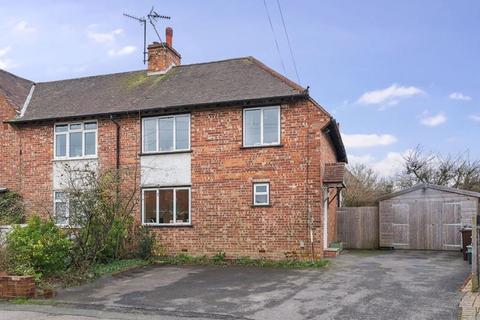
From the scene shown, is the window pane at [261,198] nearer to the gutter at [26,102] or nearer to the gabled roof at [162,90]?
the gabled roof at [162,90]

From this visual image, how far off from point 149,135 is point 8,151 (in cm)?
610

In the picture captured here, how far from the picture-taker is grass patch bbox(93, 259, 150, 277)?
45.3ft

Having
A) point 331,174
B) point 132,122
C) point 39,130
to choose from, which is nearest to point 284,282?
point 331,174

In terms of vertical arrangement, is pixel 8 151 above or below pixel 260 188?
above

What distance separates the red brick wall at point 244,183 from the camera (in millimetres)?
15625

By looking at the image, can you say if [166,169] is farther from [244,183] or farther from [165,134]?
[244,183]

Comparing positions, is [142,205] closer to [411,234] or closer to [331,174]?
[331,174]

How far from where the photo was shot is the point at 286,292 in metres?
11.0

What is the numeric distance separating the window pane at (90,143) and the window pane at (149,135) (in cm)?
206

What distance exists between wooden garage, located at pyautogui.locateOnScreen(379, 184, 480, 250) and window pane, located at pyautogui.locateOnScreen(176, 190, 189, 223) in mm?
8912

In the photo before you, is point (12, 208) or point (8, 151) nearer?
point (12, 208)

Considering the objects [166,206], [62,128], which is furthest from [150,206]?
[62,128]

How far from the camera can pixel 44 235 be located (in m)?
12.6

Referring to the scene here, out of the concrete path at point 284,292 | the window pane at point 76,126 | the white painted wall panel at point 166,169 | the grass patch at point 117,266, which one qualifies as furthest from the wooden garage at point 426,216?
the window pane at point 76,126
